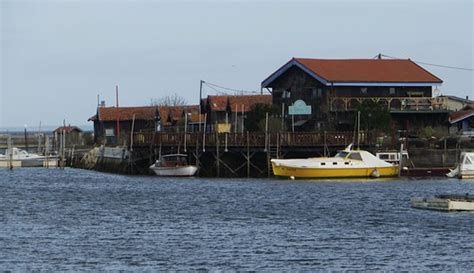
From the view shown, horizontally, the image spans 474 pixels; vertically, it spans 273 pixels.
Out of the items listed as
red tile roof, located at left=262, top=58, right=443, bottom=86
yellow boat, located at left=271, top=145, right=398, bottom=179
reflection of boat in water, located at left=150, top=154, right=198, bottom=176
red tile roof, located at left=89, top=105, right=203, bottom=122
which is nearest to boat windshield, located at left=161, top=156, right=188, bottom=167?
reflection of boat in water, located at left=150, top=154, right=198, bottom=176

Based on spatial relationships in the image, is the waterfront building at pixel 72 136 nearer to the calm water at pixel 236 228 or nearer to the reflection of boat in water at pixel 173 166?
the reflection of boat in water at pixel 173 166

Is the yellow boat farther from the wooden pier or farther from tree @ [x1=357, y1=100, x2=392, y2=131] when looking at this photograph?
tree @ [x1=357, y1=100, x2=392, y2=131]

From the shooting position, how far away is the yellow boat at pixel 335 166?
7350 centimetres

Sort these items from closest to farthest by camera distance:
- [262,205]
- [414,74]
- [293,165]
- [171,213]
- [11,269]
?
1. [11,269]
2. [171,213]
3. [262,205]
4. [293,165]
5. [414,74]

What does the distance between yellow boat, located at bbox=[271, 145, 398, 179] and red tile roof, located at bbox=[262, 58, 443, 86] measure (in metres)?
12.9

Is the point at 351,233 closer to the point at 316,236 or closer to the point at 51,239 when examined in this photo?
the point at 316,236

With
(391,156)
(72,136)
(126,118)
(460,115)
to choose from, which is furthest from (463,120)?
(72,136)

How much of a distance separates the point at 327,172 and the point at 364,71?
18.9m

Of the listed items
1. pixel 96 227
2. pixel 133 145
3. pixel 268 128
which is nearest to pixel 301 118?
pixel 268 128

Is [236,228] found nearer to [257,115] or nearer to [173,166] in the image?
[173,166]

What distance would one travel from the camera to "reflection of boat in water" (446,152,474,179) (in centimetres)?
7431

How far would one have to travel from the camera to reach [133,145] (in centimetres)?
8419

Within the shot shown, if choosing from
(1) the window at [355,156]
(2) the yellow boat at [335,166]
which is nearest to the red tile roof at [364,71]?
(2) the yellow boat at [335,166]

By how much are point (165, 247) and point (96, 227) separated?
298 inches
